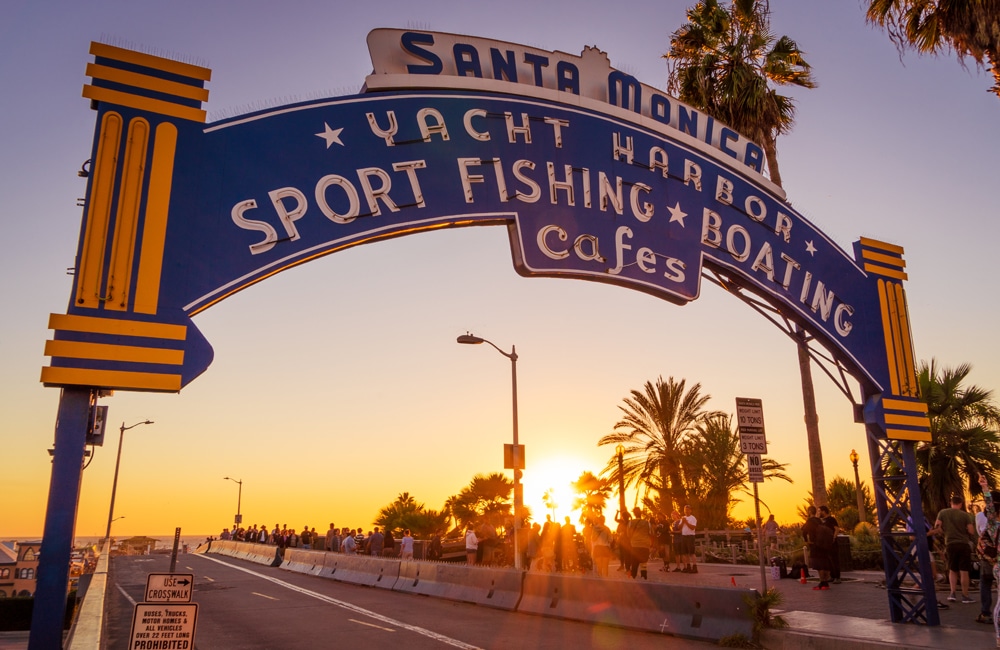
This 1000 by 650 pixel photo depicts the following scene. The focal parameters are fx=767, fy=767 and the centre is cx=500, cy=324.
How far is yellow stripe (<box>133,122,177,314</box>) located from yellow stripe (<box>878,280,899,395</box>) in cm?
1206

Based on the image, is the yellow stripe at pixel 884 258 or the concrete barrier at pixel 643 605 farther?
the yellow stripe at pixel 884 258

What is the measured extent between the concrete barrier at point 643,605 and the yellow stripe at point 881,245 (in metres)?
7.17

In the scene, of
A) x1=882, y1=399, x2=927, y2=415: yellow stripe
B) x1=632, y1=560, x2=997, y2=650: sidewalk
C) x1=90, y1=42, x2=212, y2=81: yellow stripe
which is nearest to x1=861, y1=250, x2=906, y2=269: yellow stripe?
x1=882, y1=399, x2=927, y2=415: yellow stripe

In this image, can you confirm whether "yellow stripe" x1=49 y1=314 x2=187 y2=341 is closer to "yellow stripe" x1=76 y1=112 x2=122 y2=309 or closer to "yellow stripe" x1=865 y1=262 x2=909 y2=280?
"yellow stripe" x1=76 y1=112 x2=122 y2=309

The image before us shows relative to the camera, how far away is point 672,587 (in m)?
12.2

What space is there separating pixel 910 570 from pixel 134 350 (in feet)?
39.3

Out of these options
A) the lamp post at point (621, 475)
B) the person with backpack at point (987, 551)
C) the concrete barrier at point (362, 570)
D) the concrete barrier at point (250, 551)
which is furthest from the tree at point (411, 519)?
the person with backpack at point (987, 551)

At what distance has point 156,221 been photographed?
8453mm

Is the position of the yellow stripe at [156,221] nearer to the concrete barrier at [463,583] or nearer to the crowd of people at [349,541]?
the concrete barrier at [463,583]

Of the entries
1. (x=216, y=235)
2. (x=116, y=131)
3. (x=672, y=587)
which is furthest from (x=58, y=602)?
(x=672, y=587)

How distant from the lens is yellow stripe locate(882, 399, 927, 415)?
13.3 m

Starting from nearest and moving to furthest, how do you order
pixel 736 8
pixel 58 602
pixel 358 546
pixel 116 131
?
pixel 58 602 < pixel 116 131 < pixel 736 8 < pixel 358 546

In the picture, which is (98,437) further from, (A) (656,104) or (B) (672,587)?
(A) (656,104)

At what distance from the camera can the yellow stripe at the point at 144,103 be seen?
841 centimetres
